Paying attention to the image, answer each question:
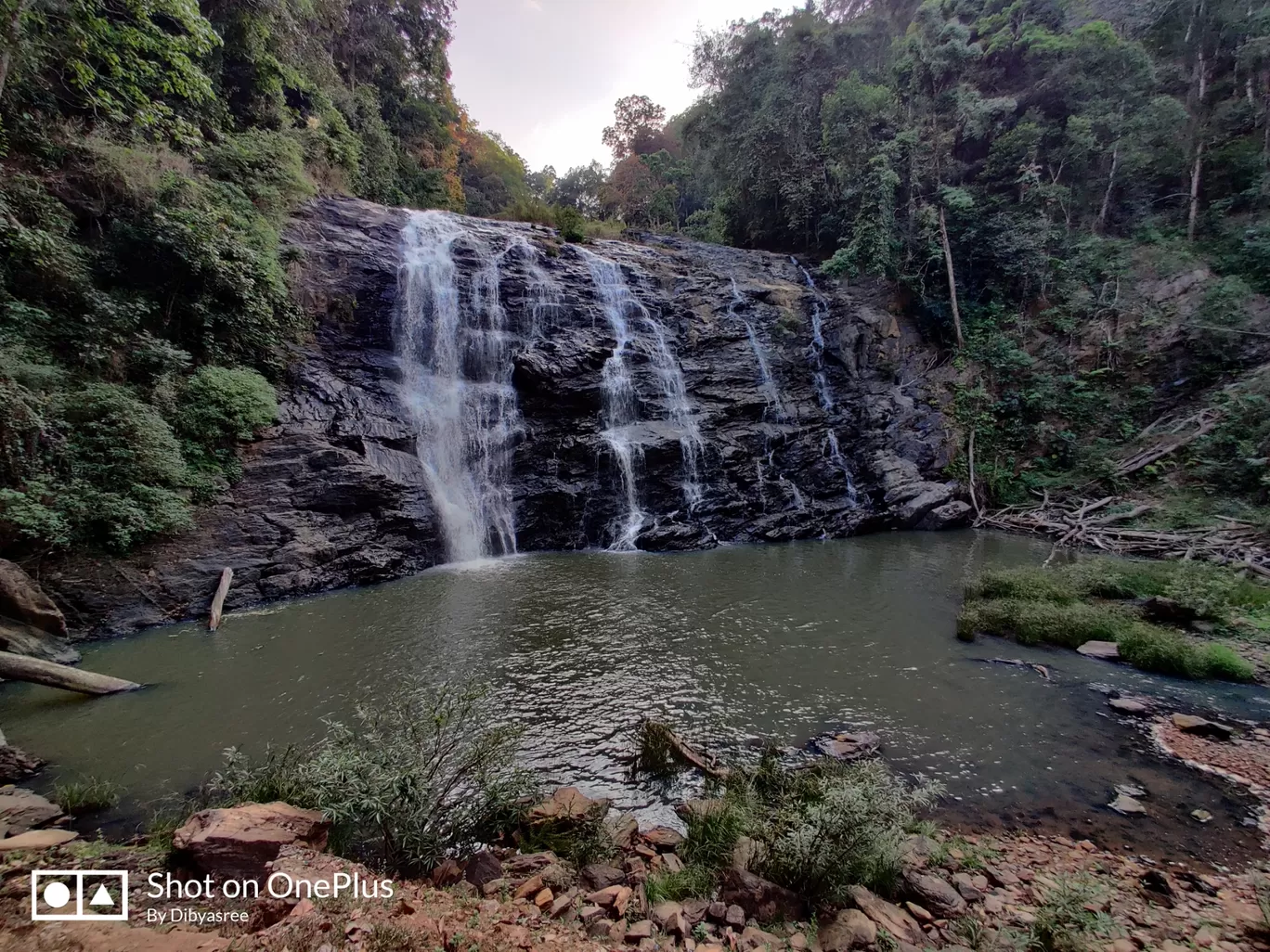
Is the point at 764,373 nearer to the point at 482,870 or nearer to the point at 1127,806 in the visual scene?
the point at 1127,806

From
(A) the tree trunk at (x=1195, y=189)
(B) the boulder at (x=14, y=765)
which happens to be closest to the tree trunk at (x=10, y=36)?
(B) the boulder at (x=14, y=765)

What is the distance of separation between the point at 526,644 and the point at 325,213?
15.2 m

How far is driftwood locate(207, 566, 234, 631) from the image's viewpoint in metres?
8.00

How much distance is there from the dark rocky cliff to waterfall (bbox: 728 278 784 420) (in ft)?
0.25

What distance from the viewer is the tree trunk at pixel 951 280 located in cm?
1995

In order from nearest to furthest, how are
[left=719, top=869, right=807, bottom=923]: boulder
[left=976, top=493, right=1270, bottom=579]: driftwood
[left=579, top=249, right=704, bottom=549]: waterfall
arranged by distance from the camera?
[left=719, top=869, right=807, bottom=923]: boulder < [left=976, top=493, right=1270, bottom=579]: driftwood < [left=579, top=249, right=704, bottom=549]: waterfall

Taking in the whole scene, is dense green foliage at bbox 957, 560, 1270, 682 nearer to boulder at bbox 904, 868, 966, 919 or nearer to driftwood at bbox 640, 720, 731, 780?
driftwood at bbox 640, 720, 731, 780

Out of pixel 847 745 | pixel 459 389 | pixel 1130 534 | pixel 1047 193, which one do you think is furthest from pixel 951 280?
pixel 847 745

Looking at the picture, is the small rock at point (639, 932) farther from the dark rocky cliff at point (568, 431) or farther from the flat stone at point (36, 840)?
the dark rocky cliff at point (568, 431)

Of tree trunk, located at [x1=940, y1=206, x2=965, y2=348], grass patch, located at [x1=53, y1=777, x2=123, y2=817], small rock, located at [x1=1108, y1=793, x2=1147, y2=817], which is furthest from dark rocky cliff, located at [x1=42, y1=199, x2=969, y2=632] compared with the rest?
small rock, located at [x1=1108, y1=793, x2=1147, y2=817]

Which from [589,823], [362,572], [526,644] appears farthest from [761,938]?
[362,572]

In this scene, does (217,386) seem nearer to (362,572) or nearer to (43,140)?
(362,572)

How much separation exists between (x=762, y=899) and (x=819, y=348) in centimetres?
1909

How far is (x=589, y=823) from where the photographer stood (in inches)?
138
